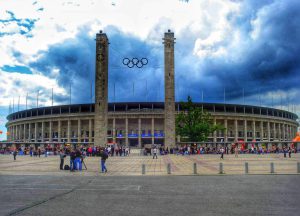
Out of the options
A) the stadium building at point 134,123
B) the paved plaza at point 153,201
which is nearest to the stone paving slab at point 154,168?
the paved plaza at point 153,201

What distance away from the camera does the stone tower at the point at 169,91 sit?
65688 mm

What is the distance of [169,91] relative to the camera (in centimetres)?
6594

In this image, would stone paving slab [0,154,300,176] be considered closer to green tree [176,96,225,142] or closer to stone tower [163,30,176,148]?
stone tower [163,30,176,148]

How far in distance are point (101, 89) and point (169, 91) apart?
14.4 meters

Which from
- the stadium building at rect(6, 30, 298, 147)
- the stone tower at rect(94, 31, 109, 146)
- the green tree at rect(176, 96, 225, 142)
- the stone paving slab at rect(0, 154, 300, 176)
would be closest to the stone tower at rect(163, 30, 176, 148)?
the green tree at rect(176, 96, 225, 142)

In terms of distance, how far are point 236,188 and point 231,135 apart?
97.4 m

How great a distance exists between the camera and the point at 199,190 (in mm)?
12438

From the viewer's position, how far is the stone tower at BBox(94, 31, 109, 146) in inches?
2448

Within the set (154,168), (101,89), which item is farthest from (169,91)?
(154,168)

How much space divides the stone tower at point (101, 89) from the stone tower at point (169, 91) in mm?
13068

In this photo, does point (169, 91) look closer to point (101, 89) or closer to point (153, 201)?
point (101, 89)

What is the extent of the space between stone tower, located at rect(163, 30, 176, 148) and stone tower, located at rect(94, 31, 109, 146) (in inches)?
514

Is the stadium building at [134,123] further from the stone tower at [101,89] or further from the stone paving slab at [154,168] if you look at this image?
the stone paving slab at [154,168]

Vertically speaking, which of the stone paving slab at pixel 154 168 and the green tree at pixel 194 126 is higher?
the green tree at pixel 194 126
